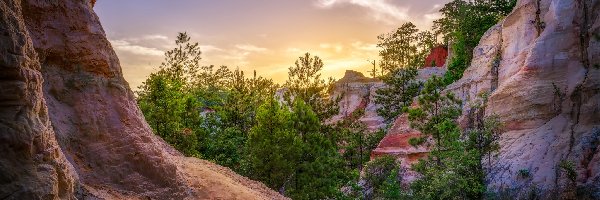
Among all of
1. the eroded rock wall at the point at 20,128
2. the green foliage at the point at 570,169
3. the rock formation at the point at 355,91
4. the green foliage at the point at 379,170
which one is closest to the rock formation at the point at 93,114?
the eroded rock wall at the point at 20,128

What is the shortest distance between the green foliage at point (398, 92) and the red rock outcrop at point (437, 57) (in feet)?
60.8

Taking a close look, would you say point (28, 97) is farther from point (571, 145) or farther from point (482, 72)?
point (482, 72)

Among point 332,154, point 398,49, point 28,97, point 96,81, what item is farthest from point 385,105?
point 28,97

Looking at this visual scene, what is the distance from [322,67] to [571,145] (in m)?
18.2

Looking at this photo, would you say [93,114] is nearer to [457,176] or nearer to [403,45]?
[457,176]

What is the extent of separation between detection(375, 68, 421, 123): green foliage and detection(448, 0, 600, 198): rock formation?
1891 centimetres

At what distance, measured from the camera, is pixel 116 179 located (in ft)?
28.7

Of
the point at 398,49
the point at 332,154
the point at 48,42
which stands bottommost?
the point at 332,154

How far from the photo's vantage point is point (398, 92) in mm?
47281

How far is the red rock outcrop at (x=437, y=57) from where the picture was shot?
65.6 meters

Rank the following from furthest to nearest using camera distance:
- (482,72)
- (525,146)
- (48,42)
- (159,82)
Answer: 1. (482,72)
2. (159,82)
3. (525,146)
4. (48,42)

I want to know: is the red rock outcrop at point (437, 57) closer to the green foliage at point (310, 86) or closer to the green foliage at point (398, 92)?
the green foliage at point (398, 92)

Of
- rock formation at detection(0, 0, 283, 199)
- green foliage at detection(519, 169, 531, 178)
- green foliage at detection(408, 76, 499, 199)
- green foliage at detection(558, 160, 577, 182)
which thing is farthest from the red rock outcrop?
rock formation at detection(0, 0, 283, 199)

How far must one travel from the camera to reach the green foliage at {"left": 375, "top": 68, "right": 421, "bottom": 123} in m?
46.2
